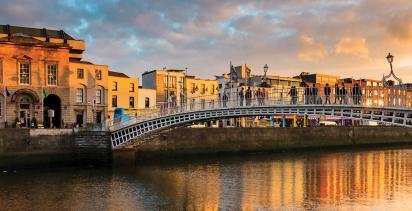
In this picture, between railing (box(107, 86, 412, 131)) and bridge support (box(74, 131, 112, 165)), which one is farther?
bridge support (box(74, 131, 112, 165))

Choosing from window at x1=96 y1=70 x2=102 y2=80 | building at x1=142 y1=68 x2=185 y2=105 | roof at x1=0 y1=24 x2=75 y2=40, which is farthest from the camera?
building at x1=142 y1=68 x2=185 y2=105

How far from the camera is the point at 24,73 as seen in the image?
112ft

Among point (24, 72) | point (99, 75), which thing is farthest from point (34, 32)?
point (24, 72)

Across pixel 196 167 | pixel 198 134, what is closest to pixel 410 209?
pixel 196 167

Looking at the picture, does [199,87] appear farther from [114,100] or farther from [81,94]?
[81,94]

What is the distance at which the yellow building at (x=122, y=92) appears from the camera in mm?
45000

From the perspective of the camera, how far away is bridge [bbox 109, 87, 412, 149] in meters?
20.9

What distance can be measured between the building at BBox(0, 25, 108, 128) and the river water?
25.3 feet

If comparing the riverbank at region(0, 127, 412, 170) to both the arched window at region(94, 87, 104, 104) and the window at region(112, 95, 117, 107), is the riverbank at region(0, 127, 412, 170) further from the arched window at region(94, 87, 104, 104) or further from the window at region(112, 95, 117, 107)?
the window at region(112, 95, 117, 107)

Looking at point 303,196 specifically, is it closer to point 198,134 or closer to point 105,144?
point 105,144

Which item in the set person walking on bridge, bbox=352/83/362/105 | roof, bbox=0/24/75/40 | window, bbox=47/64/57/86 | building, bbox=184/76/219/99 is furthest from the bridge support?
building, bbox=184/76/219/99

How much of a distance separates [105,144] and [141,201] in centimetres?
1165

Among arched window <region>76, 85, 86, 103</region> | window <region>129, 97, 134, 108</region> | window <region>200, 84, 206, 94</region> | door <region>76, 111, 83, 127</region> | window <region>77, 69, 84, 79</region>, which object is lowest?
door <region>76, 111, 83, 127</region>

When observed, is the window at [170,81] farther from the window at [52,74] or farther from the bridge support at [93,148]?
the bridge support at [93,148]
